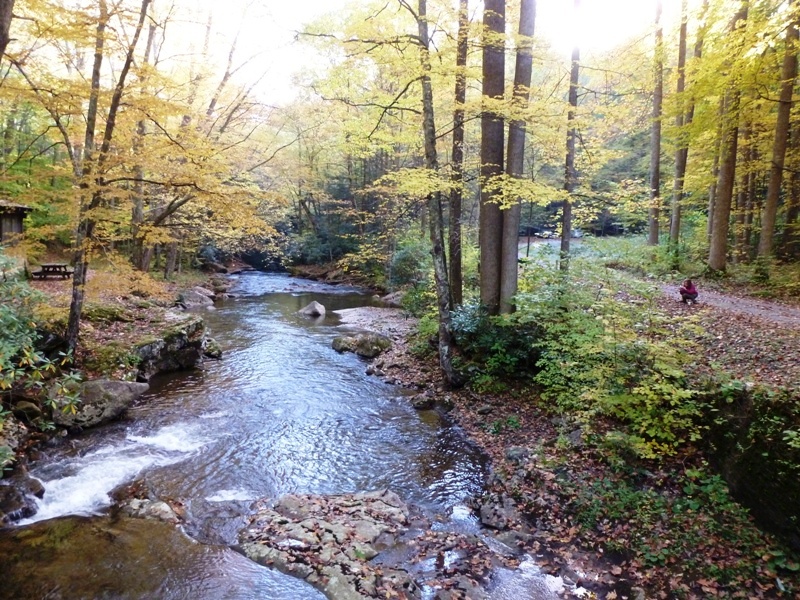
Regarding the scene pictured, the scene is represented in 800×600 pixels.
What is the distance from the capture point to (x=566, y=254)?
1155cm

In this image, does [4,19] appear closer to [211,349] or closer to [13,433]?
[13,433]

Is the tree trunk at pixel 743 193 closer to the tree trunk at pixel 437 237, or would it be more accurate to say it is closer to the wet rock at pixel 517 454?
the tree trunk at pixel 437 237

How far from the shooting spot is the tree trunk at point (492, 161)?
9.99 meters

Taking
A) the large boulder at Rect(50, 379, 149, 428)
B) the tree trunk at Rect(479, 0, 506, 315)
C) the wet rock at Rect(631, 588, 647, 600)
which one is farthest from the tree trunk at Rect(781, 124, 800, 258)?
the large boulder at Rect(50, 379, 149, 428)

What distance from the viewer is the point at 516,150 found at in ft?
33.2

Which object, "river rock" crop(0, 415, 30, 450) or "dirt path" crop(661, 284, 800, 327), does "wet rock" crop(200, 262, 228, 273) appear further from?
"dirt path" crop(661, 284, 800, 327)

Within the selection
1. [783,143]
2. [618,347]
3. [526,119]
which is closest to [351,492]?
[618,347]

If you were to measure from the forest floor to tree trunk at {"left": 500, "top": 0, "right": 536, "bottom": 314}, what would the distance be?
258 cm

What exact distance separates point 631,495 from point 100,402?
30.5ft

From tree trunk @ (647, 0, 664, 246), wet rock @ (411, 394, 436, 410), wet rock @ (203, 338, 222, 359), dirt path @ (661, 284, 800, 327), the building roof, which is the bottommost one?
wet rock @ (411, 394, 436, 410)

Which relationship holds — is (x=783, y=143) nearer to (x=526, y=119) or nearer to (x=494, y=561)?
(x=526, y=119)

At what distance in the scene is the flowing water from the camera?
4.91 m

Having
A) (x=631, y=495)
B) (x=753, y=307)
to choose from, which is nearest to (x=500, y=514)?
(x=631, y=495)

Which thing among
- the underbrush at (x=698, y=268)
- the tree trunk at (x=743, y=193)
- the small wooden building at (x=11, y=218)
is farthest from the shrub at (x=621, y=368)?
the small wooden building at (x=11, y=218)
